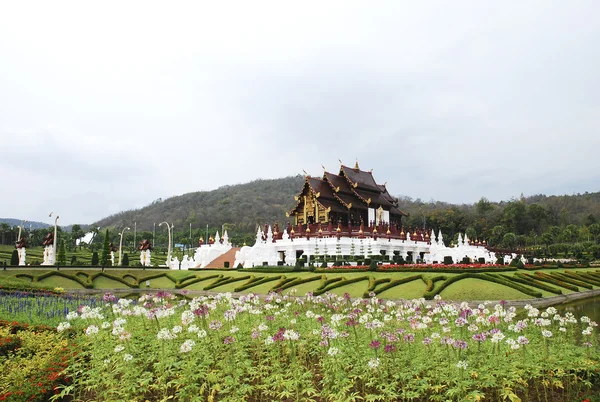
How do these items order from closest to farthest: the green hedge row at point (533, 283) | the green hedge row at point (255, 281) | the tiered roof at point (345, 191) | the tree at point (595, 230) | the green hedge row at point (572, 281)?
the green hedge row at point (533, 283) → the green hedge row at point (255, 281) → the green hedge row at point (572, 281) → the tiered roof at point (345, 191) → the tree at point (595, 230)

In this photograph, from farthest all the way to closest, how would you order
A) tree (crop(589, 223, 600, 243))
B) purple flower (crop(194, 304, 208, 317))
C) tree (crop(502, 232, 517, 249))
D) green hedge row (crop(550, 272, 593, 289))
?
tree (crop(502, 232, 517, 249)), tree (crop(589, 223, 600, 243)), green hedge row (crop(550, 272, 593, 289)), purple flower (crop(194, 304, 208, 317))

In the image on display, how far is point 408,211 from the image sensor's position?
131500 mm

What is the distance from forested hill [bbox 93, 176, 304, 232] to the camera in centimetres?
14175

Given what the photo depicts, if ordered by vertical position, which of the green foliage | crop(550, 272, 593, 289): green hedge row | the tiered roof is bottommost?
crop(550, 272, 593, 289): green hedge row

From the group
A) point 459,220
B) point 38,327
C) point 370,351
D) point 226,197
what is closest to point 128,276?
point 38,327

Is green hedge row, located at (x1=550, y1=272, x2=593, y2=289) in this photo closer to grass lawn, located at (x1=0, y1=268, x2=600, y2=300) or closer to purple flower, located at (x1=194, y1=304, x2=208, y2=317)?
grass lawn, located at (x1=0, y1=268, x2=600, y2=300)

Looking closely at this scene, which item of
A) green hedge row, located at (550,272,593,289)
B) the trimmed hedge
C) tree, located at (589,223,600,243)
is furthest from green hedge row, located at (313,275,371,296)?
tree, located at (589,223,600,243)

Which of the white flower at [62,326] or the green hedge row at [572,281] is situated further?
the green hedge row at [572,281]

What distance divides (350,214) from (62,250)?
107ft

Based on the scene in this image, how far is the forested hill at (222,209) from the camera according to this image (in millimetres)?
141750

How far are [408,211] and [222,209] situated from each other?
63058 mm

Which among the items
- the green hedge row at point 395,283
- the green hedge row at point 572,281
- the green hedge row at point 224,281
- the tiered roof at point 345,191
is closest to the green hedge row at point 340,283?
the green hedge row at point 395,283

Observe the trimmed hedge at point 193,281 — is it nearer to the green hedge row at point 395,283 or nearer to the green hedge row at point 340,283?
the green hedge row at point 340,283

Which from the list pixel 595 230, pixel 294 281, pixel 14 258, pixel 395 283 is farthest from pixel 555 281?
pixel 595 230
